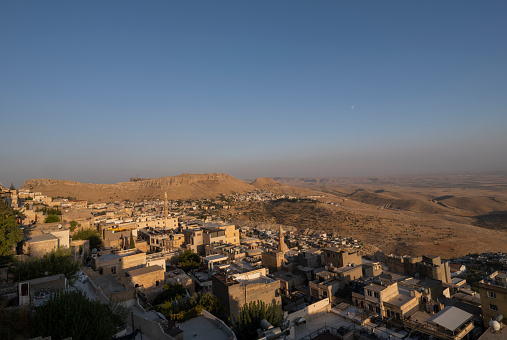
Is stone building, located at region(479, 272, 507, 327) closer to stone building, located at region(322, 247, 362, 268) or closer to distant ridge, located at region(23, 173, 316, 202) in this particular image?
stone building, located at region(322, 247, 362, 268)

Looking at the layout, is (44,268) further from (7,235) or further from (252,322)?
(252,322)

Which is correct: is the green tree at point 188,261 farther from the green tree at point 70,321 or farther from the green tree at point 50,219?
the green tree at point 70,321

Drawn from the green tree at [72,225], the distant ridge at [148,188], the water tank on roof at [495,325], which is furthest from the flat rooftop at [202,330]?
the distant ridge at [148,188]

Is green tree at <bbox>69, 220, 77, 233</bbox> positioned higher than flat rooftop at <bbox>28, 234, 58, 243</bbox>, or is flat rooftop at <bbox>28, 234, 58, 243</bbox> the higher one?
flat rooftop at <bbox>28, 234, 58, 243</bbox>

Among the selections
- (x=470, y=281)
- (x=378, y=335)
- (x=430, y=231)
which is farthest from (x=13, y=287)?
(x=430, y=231)

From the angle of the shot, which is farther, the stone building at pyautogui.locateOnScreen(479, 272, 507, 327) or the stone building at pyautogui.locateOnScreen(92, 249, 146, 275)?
the stone building at pyautogui.locateOnScreen(92, 249, 146, 275)

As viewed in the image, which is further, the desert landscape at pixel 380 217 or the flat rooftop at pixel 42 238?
the desert landscape at pixel 380 217

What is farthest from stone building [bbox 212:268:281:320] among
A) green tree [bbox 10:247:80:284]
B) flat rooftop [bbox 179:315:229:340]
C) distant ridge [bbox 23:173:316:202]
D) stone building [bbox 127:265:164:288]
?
distant ridge [bbox 23:173:316:202]
